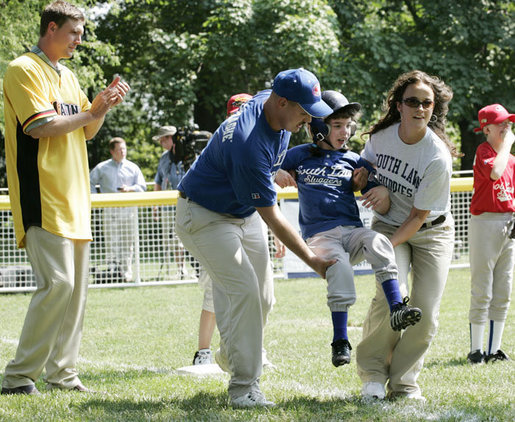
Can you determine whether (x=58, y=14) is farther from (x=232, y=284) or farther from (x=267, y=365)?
(x=267, y=365)

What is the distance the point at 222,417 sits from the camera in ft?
14.7

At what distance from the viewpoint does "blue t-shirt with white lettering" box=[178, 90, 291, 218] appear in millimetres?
4363

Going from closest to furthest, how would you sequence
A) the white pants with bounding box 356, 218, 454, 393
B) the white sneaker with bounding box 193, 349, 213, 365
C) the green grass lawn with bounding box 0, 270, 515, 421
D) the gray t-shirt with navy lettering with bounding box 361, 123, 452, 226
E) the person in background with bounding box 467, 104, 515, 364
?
the green grass lawn with bounding box 0, 270, 515, 421, the gray t-shirt with navy lettering with bounding box 361, 123, 452, 226, the white pants with bounding box 356, 218, 454, 393, the white sneaker with bounding box 193, 349, 213, 365, the person in background with bounding box 467, 104, 515, 364

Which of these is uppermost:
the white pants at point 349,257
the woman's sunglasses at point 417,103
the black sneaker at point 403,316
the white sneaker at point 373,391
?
the woman's sunglasses at point 417,103

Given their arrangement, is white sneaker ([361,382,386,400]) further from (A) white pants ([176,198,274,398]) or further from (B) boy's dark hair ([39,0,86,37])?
(B) boy's dark hair ([39,0,86,37])

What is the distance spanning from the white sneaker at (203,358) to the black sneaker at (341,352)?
218 cm

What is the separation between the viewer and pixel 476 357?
6816 millimetres

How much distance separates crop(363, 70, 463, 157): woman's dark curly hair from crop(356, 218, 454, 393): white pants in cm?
65

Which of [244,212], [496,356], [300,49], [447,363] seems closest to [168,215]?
[447,363]

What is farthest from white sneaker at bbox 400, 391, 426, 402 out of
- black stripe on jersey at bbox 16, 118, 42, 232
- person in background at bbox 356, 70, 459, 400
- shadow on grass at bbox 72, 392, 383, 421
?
black stripe on jersey at bbox 16, 118, 42, 232

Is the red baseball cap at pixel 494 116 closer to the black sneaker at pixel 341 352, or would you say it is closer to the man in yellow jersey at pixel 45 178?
the black sneaker at pixel 341 352

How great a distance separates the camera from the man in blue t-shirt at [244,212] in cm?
439

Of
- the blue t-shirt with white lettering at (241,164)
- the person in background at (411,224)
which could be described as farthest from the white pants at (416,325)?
the blue t-shirt with white lettering at (241,164)

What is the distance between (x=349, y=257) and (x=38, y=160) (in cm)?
209
